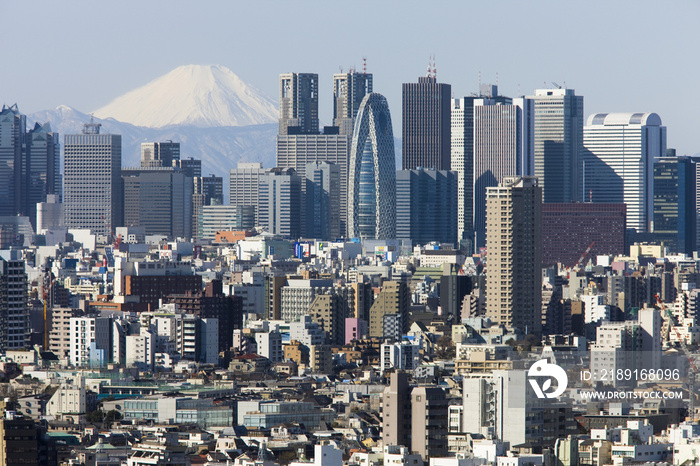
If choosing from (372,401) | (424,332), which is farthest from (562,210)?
(372,401)

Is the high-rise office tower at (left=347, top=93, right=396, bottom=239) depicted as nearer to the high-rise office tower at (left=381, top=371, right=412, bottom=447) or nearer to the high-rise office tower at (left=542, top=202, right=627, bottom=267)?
the high-rise office tower at (left=542, top=202, right=627, bottom=267)

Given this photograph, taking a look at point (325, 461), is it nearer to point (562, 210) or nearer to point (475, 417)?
point (475, 417)

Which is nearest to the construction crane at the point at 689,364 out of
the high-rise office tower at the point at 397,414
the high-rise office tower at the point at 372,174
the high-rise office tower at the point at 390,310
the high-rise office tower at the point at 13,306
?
the high-rise office tower at the point at 397,414

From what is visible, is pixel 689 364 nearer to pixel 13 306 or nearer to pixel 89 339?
pixel 89 339

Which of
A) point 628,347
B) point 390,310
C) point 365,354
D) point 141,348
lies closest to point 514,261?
point 390,310

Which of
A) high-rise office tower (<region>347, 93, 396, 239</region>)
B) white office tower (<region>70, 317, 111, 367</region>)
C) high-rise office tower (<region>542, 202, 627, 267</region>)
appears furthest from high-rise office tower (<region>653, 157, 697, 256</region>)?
white office tower (<region>70, 317, 111, 367</region>)
